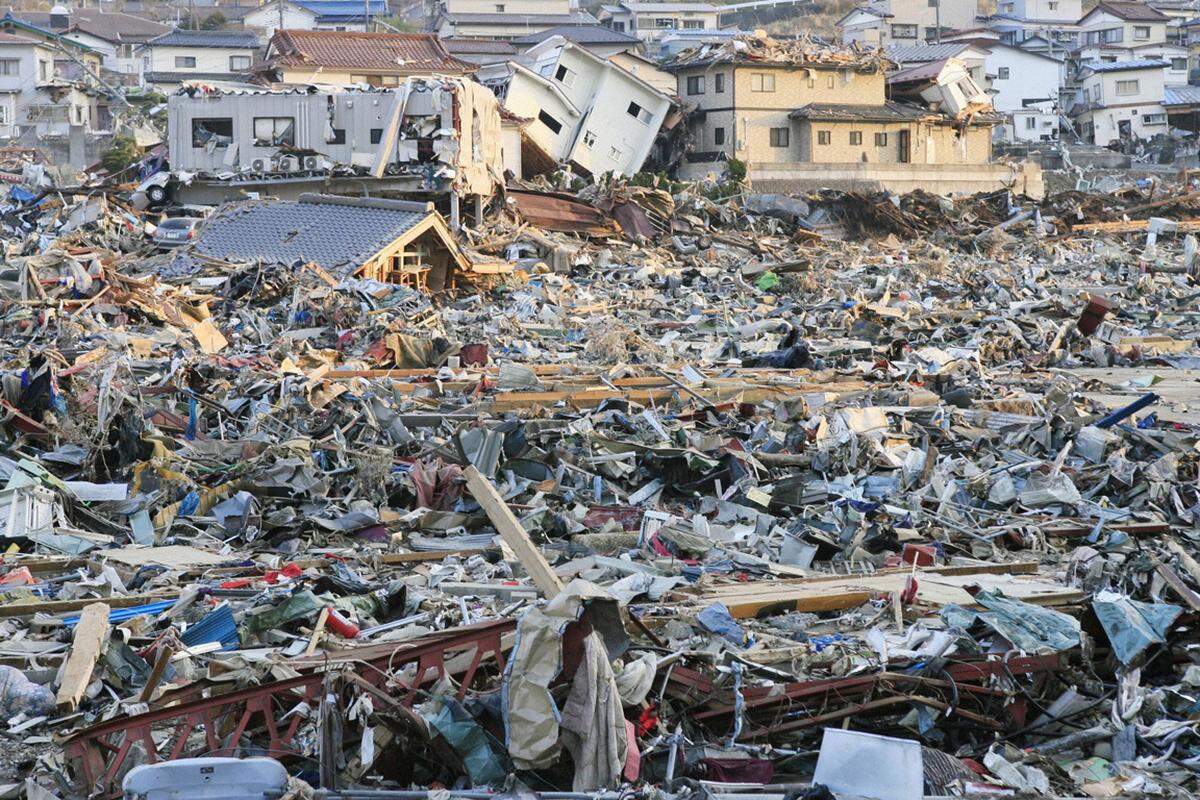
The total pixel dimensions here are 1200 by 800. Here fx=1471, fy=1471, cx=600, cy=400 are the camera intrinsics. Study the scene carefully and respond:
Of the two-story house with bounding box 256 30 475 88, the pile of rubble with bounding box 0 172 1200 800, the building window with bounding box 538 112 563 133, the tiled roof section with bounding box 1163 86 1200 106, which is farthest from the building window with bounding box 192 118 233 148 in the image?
the tiled roof section with bounding box 1163 86 1200 106

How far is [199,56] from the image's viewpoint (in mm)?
48250

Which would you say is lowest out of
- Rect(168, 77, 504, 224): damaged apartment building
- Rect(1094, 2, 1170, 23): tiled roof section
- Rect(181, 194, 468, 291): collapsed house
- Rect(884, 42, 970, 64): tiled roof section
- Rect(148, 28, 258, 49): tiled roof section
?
Rect(181, 194, 468, 291): collapsed house

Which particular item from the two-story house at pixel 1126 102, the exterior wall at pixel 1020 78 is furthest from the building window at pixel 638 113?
the two-story house at pixel 1126 102

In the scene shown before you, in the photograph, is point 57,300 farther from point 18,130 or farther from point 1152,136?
point 1152,136

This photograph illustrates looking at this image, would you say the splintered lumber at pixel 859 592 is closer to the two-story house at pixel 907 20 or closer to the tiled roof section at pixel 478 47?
the tiled roof section at pixel 478 47

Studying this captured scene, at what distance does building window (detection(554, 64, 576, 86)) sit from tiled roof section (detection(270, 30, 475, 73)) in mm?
2737

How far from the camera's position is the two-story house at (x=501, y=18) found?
53.4 m

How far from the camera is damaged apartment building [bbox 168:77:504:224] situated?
28906 mm

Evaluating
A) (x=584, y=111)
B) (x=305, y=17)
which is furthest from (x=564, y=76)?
(x=305, y=17)

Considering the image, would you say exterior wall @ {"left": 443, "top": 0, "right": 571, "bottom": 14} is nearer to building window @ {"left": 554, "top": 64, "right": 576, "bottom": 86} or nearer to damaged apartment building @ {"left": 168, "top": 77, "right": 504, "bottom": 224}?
building window @ {"left": 554, "top": 64, "right": 576, "bottom": 86}

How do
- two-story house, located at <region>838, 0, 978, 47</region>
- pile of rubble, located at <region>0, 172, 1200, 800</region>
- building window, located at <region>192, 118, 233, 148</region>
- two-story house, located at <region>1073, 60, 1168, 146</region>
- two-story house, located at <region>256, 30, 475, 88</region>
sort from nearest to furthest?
pile of rubble, located at <region>0, 172, 1200, 800</region>, building window, located at <region>192, 118, 233, 148</region>, two-story house, located at <region>256, 30, 475, 88</region>, two-story house, located at <region>1073, 60, 1168, 146</region>, two-story house, located at <region>838, 0, 978, 47</region>

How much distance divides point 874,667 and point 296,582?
3300 mm

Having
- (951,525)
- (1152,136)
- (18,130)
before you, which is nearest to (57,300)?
(951,525)

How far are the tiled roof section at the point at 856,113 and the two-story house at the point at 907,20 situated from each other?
584 inches
